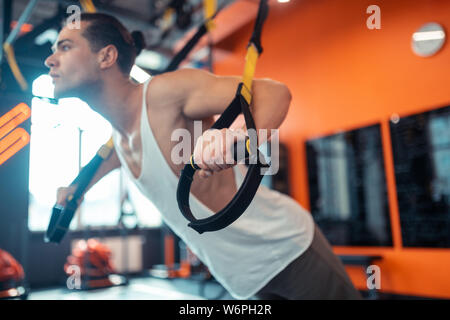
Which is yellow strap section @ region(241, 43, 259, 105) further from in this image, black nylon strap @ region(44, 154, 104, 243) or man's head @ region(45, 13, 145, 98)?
black nylon strap @ region(44, 154, 104, 243)

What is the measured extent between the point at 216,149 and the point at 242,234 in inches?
20.8

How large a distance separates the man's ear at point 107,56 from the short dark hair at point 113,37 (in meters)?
0.01

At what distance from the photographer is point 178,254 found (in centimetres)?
549

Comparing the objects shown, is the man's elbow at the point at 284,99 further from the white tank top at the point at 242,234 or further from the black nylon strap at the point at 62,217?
the black nylon strap at the point at 62,217

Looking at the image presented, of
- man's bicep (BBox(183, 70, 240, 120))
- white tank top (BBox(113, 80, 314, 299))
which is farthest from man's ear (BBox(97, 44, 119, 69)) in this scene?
man's bicep (BBox(183, 70, 240, 120))

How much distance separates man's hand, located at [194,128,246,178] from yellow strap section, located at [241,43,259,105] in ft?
0.43

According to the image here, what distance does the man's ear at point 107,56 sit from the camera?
1.03 m

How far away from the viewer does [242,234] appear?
1104mm

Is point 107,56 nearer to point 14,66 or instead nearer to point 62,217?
point 62,217

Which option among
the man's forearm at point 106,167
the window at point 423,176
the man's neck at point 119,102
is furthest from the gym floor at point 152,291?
the man's neck at point 119,102
